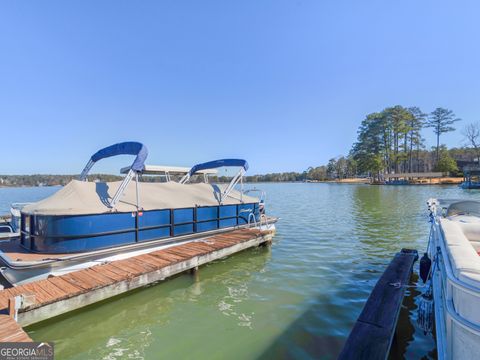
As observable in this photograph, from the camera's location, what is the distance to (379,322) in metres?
4.15

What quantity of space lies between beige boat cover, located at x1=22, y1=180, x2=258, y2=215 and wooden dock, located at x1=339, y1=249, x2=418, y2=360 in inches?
260

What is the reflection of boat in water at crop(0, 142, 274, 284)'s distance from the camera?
6.90 metres

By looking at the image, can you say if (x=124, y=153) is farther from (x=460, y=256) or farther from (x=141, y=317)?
(x=460, y=256)

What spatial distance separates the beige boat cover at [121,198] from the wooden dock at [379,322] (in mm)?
6598

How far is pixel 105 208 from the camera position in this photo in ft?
25.6

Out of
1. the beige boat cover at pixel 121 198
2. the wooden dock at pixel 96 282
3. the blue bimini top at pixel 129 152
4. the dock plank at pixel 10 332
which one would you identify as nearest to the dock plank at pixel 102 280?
Result: the wooden dock at pixel 96 282

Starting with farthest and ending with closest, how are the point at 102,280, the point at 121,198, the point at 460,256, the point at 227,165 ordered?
the point at 227,165, the point at 121,198, the point at 102,280, the point at 460,256

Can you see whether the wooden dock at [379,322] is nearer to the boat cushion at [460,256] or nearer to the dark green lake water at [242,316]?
the dark green lake water at [242,316]

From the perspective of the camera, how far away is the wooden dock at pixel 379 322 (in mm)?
3483

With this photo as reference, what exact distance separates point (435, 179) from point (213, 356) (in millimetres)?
85709

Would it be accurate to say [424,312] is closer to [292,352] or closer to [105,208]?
[292,352]

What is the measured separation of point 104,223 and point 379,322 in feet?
22.3

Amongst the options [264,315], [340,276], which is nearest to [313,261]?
[340,276]

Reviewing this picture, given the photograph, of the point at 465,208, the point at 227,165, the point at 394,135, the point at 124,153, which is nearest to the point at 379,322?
the point at 465,208
